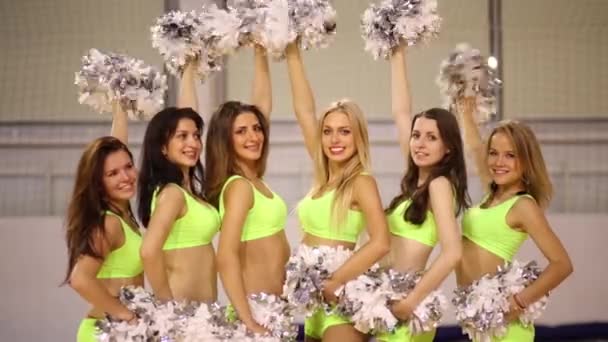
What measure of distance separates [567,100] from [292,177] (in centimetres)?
175

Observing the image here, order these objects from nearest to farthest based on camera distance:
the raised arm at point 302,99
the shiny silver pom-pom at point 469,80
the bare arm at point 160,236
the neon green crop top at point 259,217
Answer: the bare arm at point 160,236
the neon green crop top at point 259,217
the raised arm at point 302,99
the shiny silver pom-pom at point 469,80

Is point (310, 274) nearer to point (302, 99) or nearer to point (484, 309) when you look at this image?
point (484, 309)

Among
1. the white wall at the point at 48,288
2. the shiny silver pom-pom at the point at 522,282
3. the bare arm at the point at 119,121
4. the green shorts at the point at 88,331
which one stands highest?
the bare arm at the point at 119,121

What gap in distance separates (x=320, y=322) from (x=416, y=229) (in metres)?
0.49

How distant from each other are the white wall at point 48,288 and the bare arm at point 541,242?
7.35ft

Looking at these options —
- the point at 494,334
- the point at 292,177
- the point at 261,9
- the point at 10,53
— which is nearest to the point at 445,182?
the point at 494,334

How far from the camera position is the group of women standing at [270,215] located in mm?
3488

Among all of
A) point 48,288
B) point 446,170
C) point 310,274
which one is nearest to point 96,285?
point 310,274

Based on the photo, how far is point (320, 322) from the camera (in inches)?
144

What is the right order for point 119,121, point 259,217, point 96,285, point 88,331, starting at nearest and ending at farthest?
point 96,285 < point 88,331 < point 259,217 < point 119,121

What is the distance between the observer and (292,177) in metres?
6.09

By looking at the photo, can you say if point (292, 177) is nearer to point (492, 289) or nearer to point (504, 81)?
point (504, 81)

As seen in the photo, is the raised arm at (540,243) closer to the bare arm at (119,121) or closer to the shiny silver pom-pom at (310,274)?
the shiny silver pom-pom at (310,274)

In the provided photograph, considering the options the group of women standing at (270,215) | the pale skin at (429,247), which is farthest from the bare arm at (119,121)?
the pale skin at (429,247)
